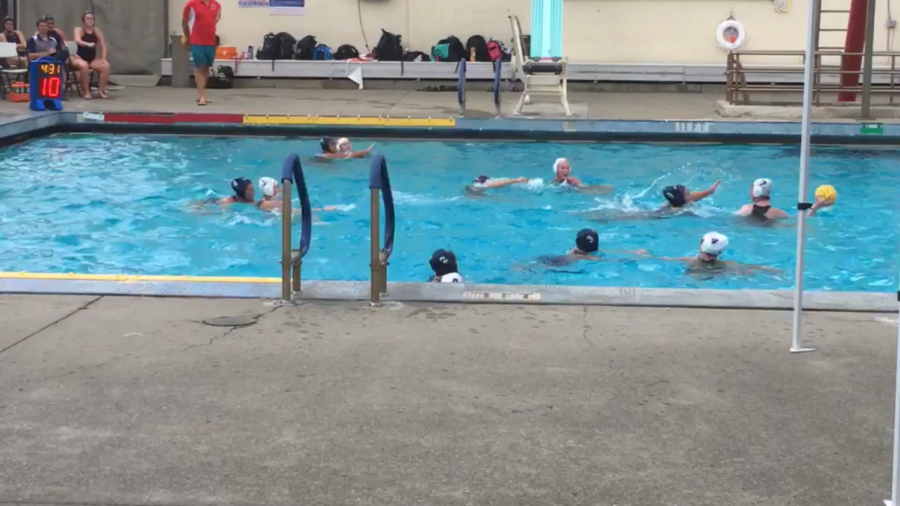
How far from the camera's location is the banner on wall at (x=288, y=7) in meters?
20.7

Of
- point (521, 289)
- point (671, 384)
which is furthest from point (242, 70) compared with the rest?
point (671, 384)

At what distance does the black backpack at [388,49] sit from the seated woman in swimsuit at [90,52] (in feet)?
16.4

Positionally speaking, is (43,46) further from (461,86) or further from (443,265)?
(443,265)

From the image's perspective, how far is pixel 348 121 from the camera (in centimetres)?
1538

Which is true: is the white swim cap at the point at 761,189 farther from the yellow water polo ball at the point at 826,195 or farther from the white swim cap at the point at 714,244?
the white swim cap at the point at 714,244

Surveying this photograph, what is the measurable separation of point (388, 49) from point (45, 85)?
668cm

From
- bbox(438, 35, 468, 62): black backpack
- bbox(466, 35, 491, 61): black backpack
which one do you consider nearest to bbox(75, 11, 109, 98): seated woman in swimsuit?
bbox(438, 35, 468, 62): black backpack

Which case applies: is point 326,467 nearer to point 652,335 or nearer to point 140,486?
point 140,486

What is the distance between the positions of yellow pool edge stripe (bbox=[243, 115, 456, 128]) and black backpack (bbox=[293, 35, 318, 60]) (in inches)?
207

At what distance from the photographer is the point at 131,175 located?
1328 centimetres

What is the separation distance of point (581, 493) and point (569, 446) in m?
0.41

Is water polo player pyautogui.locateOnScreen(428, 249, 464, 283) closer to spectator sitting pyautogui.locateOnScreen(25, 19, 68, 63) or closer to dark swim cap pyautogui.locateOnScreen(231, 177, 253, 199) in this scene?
dark swim cap pyautogui.locateOnScreen(231, 177, 253, 199)

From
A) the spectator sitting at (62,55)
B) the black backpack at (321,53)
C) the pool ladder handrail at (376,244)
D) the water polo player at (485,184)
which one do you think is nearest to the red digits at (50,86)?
the spectator sitting at (62,55)

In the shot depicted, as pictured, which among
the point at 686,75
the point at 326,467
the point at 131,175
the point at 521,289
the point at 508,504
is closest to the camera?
the point at 508,504
